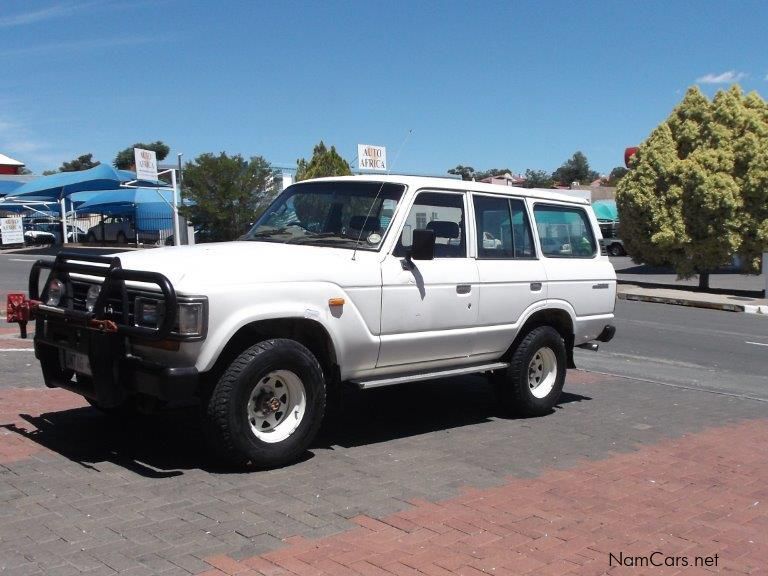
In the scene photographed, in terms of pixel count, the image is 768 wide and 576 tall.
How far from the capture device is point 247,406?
5496mm

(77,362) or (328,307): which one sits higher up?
(328,307)

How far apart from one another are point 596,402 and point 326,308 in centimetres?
386

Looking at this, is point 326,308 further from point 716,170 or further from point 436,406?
point 716,170

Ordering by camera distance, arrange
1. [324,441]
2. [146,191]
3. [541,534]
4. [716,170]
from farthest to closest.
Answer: [146,191] → [716,170] → [324,441] → [541,534]

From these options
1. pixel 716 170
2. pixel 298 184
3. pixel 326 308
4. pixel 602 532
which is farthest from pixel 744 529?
pixel 716 170

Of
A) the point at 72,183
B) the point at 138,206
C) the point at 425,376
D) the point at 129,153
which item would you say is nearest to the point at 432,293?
the point at 425,376

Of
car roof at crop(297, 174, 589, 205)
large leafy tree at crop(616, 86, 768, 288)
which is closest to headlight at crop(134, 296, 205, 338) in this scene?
car roof at crop(297, 174, 589, 205)

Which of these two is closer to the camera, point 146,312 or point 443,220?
point 146,312

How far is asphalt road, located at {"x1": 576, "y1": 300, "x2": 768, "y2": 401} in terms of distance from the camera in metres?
10.6

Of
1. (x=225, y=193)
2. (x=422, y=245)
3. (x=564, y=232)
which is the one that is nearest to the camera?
(x=422, y=245)

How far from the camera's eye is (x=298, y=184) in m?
7.34

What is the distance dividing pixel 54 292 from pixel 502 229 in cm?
371

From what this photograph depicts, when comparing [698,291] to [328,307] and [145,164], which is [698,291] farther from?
[328,307]

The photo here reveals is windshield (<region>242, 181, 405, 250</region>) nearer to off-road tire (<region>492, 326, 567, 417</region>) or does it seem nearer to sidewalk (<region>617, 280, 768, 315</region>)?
off-road tire (<region>492, 326, 567, 417</region>)
